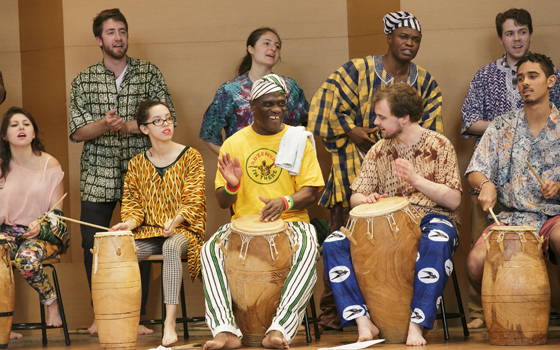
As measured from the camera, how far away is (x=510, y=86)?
15.8ft

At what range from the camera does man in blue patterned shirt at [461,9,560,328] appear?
15.7 feet

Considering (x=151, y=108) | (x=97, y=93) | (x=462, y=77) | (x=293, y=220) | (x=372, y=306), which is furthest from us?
(x=462, y=77)

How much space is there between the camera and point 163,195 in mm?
4457

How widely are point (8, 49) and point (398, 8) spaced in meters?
3.17

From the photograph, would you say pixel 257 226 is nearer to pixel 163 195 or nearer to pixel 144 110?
pixel 163 195

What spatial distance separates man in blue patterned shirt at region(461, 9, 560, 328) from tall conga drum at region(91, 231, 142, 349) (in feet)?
7.68

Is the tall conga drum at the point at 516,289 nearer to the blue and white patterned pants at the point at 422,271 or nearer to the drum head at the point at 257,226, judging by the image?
the blue and white patterned pants at the point at 422,271

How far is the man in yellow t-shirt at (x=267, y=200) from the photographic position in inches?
141

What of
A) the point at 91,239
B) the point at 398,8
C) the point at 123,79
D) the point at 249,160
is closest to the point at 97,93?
the point at 123,79

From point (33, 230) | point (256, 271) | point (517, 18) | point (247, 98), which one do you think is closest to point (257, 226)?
point (256, 271)

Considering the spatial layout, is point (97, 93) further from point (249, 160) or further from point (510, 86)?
point (510, 86)

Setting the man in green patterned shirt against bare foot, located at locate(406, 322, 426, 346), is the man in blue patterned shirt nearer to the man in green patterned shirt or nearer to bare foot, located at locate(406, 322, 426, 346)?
bare foot, located at locate(406, 322, 426, 346)

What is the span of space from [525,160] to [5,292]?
303cm

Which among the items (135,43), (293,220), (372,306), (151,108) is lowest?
(372,306)
